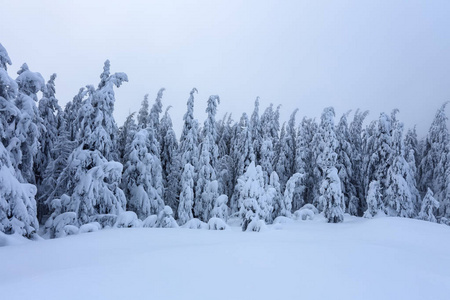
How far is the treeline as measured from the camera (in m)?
13.3

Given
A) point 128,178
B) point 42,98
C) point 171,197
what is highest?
point 42,98

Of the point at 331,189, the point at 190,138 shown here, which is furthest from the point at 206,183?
the point at 331,189

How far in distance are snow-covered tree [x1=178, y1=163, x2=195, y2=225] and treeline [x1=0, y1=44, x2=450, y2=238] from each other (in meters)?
0.09

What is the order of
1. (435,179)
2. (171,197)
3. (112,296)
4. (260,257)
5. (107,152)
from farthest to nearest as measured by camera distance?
1. (435,179)
2. (171,197)
3. (107,152)
4. (260,257)
5. (112,296)

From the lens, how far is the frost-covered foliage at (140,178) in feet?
74.0

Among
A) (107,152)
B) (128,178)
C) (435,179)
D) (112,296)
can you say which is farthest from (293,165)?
(112,296)

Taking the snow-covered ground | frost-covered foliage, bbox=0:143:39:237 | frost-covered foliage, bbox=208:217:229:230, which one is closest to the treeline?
frost-covered foliage, bbox=0:143:39:237

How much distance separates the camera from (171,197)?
3052cm

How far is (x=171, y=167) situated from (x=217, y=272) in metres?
25.7

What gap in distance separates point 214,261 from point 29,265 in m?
4.39

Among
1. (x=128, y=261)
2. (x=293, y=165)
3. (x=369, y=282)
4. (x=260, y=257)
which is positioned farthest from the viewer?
(x=293, y=165)

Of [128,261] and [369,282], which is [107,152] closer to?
[128,261]

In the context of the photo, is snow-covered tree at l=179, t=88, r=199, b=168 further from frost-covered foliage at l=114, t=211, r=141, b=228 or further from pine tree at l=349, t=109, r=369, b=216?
pine tree at l=349, t=109, r=369, b=216

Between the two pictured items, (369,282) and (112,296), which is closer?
(112,296)
